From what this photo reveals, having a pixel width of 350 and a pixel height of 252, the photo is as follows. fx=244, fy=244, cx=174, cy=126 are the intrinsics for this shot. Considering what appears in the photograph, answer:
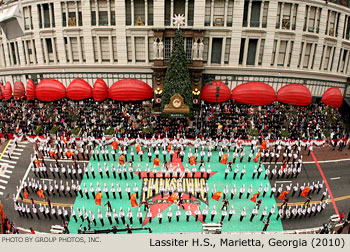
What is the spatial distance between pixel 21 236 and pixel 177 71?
22959mm

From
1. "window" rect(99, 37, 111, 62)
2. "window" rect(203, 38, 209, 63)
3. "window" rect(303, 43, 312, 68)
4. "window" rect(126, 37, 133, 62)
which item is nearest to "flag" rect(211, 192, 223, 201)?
"window" rect(203, 38, 209, 63)

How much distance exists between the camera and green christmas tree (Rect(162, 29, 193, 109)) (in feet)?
87.3

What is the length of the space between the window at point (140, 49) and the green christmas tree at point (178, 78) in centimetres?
649

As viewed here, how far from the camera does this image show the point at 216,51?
32031 mm

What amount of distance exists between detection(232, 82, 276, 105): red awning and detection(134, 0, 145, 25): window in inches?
592

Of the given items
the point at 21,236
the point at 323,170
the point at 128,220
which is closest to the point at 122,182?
the point at 128,220

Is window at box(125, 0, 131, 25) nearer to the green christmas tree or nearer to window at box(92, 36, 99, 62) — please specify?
window at box(92, 36, 99, 62)

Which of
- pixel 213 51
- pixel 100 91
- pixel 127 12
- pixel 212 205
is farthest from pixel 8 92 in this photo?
pixel 212 205

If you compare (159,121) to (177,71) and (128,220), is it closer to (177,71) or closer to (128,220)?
(177,71)

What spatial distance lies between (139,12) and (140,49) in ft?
14.6

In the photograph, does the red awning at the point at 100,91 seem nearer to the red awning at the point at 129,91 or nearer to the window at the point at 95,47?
the red awning at the point at 129,91

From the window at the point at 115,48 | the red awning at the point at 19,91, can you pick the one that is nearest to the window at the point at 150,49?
the window at the point at 115,48

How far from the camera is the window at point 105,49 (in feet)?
105

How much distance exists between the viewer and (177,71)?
88.1 feet
